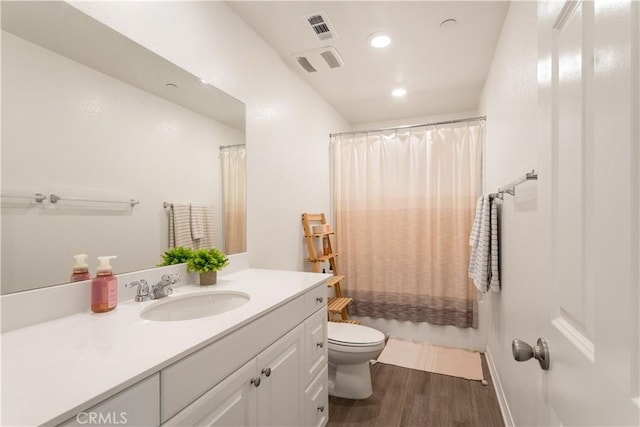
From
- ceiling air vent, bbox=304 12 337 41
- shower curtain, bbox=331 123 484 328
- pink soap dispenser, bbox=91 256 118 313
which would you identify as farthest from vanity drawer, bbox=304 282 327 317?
ceiling air vent, bbox=304 12 337 41

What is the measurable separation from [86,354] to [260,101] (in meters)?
1.69

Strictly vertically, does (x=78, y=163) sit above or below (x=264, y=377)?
above

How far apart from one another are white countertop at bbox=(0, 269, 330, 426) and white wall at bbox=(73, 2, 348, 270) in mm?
961

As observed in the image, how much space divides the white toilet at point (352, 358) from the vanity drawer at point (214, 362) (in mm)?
872

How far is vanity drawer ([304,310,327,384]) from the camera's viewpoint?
1.42 metres

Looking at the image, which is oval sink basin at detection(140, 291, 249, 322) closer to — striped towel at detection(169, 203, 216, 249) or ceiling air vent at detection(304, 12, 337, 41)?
striped towel at detection(169, 203, 216, 249)

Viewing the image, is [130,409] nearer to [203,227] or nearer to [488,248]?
[203,227]

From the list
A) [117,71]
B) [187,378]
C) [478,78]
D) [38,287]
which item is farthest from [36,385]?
[478,78]

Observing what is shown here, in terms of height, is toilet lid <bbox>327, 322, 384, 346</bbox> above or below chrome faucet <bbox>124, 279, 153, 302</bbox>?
below

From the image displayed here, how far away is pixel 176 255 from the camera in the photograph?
138cm

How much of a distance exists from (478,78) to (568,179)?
2.44 metres

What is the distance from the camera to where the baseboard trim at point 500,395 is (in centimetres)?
170

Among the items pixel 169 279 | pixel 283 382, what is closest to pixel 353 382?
pixel 283 382

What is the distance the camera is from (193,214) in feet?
4.92
